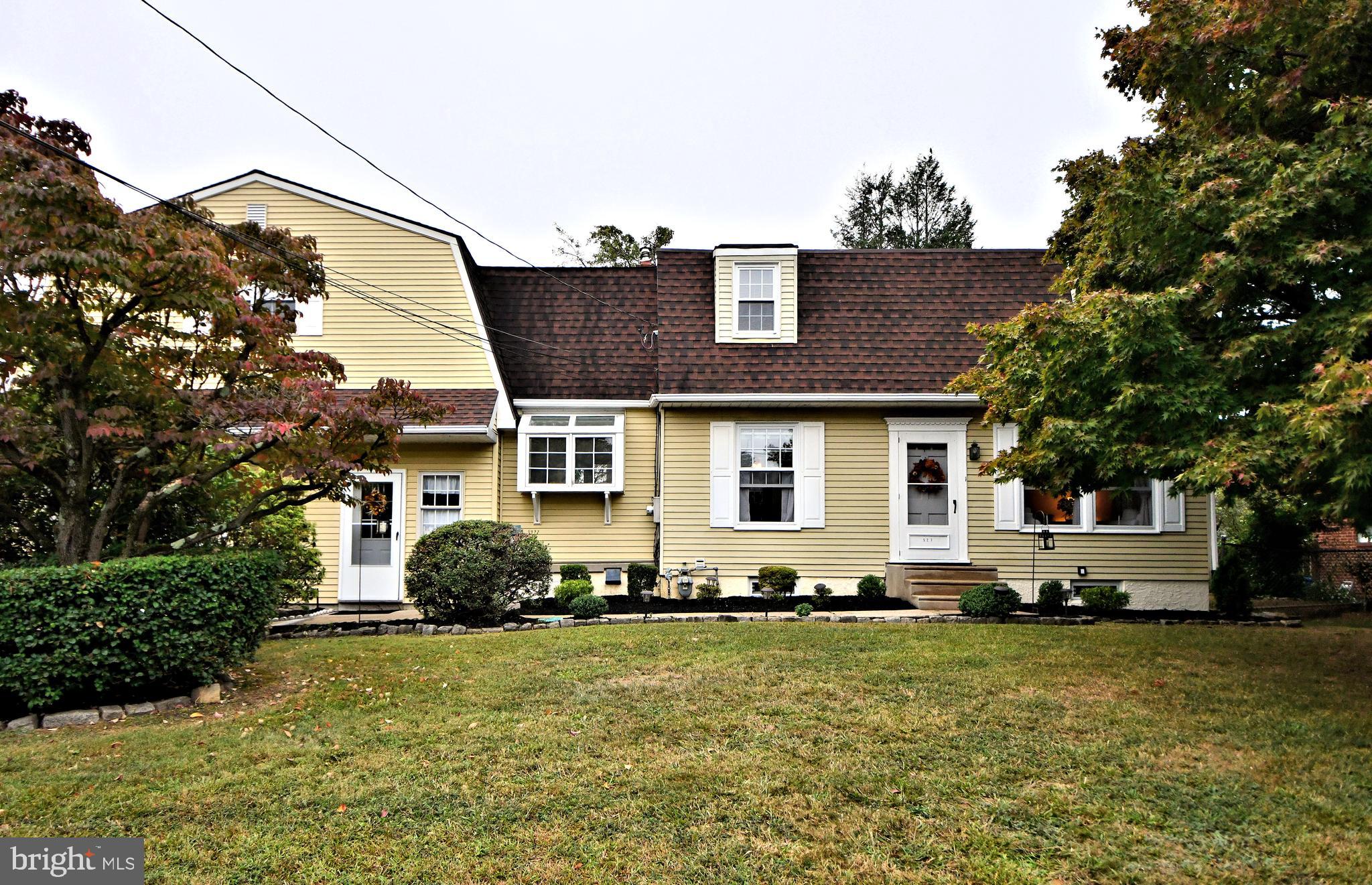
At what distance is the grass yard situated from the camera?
401 centimetres

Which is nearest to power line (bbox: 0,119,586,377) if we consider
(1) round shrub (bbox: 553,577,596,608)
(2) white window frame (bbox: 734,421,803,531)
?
(2) white window frame (bbox: 734,421,803,531)

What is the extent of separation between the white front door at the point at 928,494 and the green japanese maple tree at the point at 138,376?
7488mm

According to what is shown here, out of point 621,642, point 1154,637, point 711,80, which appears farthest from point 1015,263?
point 621,642

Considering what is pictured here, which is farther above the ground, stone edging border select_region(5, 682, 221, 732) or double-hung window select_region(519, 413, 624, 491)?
double-hung window select_region(519, 413, 624, 491)

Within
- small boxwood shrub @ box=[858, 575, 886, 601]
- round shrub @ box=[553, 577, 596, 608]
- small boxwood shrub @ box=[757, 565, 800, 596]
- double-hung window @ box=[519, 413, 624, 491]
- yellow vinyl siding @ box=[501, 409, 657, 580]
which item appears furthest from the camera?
yellow vinyl siding @ box=[501, 409, 657, 580]

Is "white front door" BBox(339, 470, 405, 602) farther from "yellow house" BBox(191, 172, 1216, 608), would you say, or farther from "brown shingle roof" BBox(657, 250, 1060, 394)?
"brown shingle roof" BBox(657, 250, 1060, 394)

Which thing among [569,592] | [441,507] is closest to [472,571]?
[569,592]

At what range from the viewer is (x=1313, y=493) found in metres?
6.05

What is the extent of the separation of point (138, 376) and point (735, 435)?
319 inches

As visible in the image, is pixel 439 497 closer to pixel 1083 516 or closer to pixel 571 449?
pixel 571 449

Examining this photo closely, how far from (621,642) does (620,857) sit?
502 centimetres

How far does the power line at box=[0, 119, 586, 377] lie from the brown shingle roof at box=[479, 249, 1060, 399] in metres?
0.09

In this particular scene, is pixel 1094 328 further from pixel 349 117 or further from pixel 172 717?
pixel 349 117

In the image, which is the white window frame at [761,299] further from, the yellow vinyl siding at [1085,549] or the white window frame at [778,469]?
the yellow vinyl siding at [1085,549]
